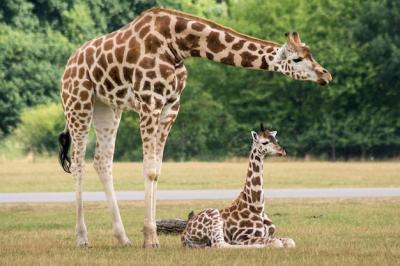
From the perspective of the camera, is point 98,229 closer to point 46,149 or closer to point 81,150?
point 81,150

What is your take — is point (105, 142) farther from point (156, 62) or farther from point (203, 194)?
point (203, 194)

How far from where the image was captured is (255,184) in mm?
15117

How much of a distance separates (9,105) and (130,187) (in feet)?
108

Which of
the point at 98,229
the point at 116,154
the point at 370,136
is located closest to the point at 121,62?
the point at 98,229

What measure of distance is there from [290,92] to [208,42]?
147 ft

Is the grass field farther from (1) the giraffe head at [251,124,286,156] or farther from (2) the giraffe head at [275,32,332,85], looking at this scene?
(2) the giraffe head at [275,32,332,85]

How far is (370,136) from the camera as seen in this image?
185 ft

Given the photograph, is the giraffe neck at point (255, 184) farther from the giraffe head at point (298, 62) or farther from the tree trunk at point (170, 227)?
the tree trunk at point (170, 227)

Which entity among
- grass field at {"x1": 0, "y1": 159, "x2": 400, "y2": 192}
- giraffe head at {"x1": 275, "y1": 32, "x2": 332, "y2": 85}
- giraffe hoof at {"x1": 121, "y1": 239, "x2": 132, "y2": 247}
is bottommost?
Result: giraffe hoof at {"x1": 121, "y1": 239, "x2": 132, "y2": 247}

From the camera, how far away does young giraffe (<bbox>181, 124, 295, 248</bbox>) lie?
1501 centimetres

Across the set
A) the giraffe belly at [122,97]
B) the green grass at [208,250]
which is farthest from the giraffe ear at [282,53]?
the green grass at [208,250]

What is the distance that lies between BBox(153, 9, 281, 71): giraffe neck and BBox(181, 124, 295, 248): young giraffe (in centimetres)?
107

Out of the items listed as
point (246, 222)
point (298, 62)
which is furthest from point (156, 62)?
point (246, 222)

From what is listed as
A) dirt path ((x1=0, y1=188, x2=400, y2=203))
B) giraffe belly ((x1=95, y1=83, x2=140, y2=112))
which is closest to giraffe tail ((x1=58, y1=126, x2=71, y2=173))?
giraffe belly ((x1=95, y1=83, x2=140, y2=112))
